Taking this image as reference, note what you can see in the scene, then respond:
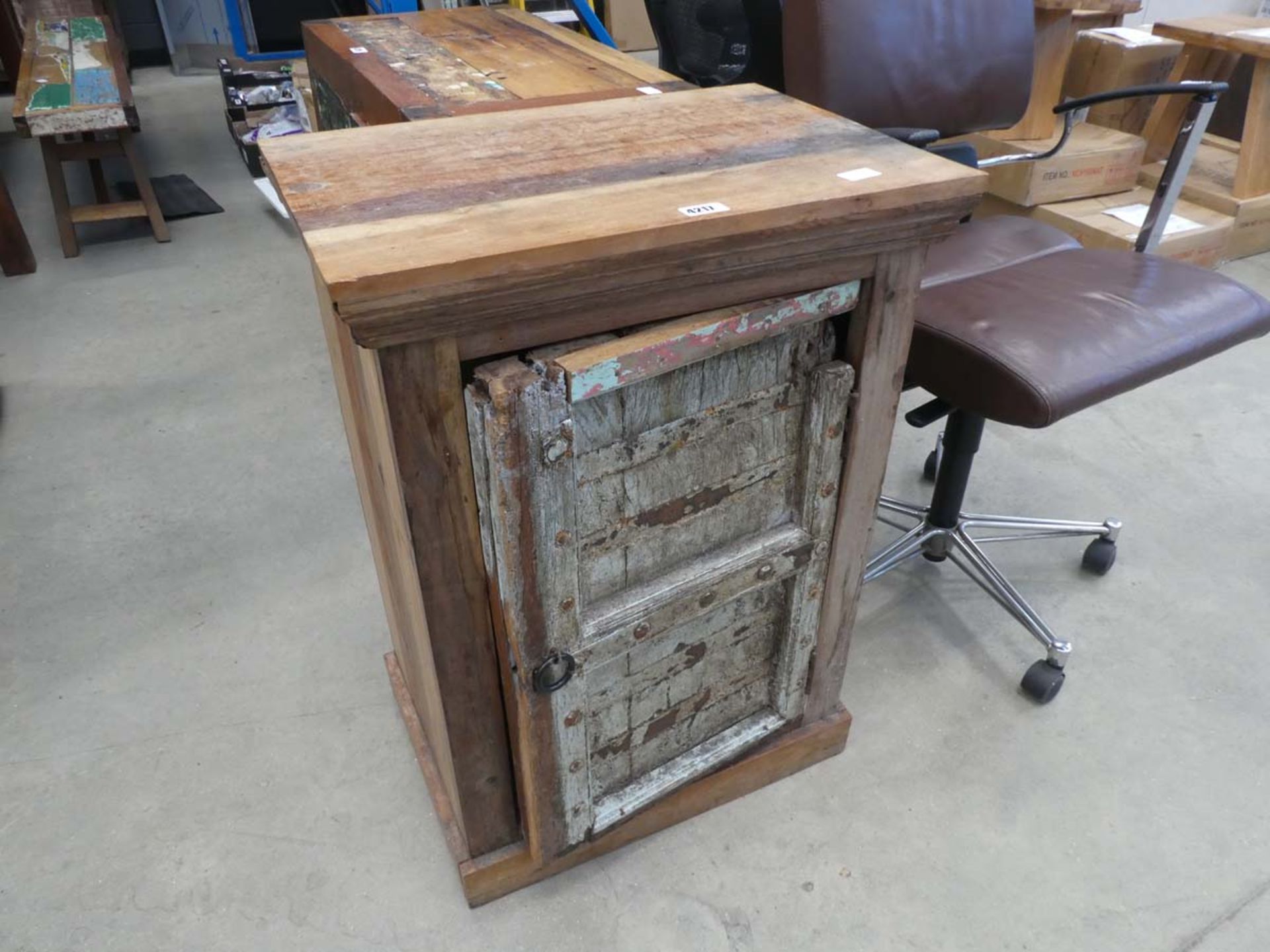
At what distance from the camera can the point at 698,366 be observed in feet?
2.76

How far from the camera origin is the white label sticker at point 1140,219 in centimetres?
261

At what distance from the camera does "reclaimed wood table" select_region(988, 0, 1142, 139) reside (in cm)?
246

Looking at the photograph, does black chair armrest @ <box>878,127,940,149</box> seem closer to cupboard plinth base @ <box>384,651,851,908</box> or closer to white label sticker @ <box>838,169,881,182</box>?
white label sticker @ <box>838,169,881,182</box>

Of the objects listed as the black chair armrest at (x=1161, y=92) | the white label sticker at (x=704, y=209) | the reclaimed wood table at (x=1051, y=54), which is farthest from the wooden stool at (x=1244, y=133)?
the white label sticker at (x=704, y=209)

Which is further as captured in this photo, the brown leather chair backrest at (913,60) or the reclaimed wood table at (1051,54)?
the reclaimed wood table at (1051,54)

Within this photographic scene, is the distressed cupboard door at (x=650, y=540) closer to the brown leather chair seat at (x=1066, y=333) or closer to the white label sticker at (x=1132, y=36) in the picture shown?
the brown leather chair seat at (x=1066, y=333)

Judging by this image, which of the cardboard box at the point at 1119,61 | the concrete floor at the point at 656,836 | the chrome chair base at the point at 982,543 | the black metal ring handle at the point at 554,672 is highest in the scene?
the cardboard box at the point at 1119,61

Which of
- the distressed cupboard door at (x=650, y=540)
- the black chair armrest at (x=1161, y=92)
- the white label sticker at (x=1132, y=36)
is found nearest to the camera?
the distressed cupboard door at (x=650, y=540)

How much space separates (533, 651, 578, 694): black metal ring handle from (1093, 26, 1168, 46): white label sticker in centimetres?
281

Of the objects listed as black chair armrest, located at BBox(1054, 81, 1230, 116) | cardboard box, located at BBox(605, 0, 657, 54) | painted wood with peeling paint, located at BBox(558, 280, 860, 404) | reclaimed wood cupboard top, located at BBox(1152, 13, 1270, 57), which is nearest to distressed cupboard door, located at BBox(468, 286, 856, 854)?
painted wood with peeling paint, located at BBox(558, 280, 860, 404)

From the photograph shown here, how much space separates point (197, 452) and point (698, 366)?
1.60 m

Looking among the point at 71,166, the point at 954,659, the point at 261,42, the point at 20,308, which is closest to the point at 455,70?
the point at 954,659

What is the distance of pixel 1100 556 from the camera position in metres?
1.66

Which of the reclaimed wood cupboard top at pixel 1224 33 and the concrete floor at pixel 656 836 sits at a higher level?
the reclaimed wood cupboard top at pixel 1224 33
